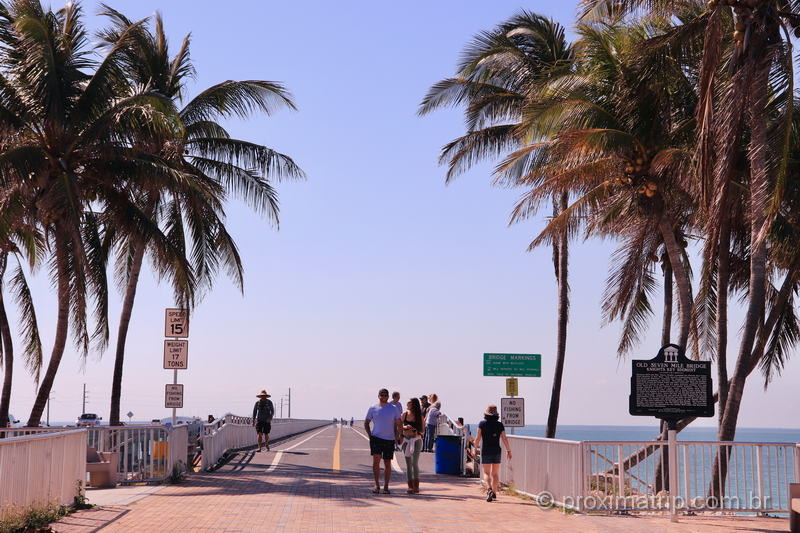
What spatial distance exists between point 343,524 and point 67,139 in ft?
46.3

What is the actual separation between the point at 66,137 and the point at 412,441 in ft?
37.6

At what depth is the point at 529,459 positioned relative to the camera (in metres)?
18.5

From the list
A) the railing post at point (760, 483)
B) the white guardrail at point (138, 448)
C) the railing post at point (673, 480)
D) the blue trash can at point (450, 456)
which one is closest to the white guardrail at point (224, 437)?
the white guardrail at point (138, 448)

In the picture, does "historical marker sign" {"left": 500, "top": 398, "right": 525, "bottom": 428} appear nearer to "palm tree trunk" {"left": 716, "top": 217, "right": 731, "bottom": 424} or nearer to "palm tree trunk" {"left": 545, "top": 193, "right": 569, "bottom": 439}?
"palm tree trunk" {"left": 716, "top": 217, "right": 731, "bottom": 424}

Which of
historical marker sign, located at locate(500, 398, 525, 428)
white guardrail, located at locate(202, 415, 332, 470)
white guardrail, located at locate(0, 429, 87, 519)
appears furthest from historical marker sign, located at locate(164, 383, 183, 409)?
historical marker sign, located at locate(500, 398, 525, 428)

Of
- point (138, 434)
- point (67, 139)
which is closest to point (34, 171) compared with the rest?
point (67, 139)

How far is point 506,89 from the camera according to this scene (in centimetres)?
3462

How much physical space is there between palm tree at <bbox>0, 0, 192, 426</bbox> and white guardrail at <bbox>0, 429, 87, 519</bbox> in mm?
8067

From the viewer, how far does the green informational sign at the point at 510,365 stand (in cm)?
2356

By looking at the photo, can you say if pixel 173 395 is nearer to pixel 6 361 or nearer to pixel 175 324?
pixel 175 324

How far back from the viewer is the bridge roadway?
1405 cm

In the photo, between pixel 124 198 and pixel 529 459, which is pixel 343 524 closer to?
pixel 529 459

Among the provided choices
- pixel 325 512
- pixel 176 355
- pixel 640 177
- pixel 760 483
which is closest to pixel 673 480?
pixel 760 483

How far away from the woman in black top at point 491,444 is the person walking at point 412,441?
1427 mm
